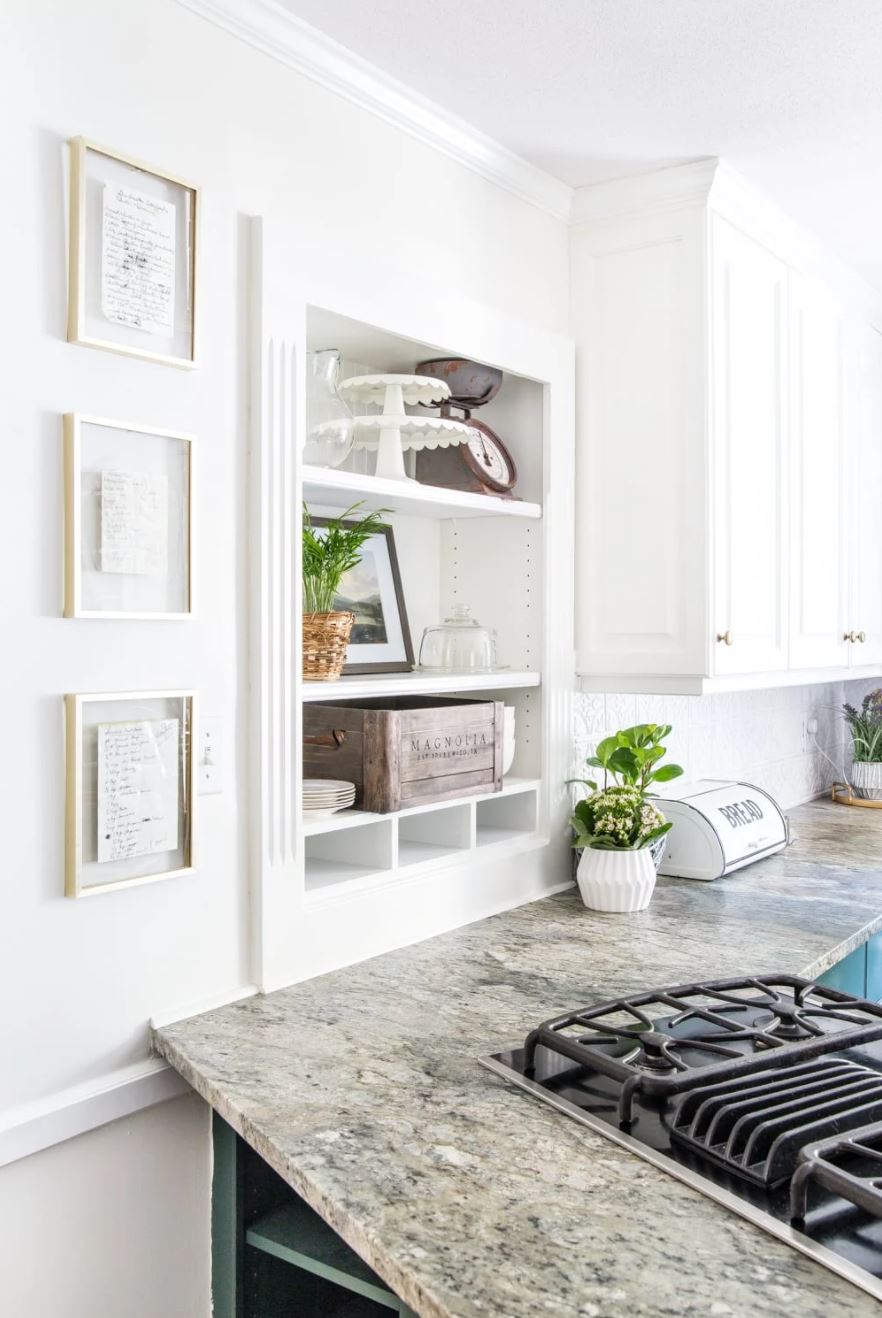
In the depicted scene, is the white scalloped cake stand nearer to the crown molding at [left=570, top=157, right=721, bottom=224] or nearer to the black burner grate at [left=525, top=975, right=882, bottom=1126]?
the crown molding at [left=570, top=157, right=721, bottom=224]

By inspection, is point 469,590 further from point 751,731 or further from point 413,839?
point 751,731

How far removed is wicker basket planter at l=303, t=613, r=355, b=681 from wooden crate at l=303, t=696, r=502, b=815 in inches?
5.1

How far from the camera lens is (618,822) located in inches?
86.2

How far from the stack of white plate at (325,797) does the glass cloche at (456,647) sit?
0.39 meters

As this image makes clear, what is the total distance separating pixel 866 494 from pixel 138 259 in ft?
8.07

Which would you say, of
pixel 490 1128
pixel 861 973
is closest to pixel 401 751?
pixel 490 1128

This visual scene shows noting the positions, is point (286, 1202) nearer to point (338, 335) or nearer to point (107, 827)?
point (107, 827)

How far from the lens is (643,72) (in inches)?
71.9

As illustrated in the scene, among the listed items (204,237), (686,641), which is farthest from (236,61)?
(686,641)

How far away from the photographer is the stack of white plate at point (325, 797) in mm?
1757

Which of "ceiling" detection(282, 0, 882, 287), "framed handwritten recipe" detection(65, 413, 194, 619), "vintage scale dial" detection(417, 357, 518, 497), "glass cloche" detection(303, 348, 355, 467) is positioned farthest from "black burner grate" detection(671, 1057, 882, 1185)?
"ceiling" detection(282, 0, 882, 287)

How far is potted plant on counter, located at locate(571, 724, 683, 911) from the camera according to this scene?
2.16 meters

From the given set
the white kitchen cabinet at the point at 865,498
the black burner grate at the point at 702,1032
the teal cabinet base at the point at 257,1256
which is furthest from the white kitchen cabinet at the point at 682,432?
the teal cabinet base at the point at 257,1256

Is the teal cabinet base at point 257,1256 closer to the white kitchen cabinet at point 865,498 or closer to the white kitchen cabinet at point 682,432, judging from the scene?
the white kitchen cabinet at point 682,432
